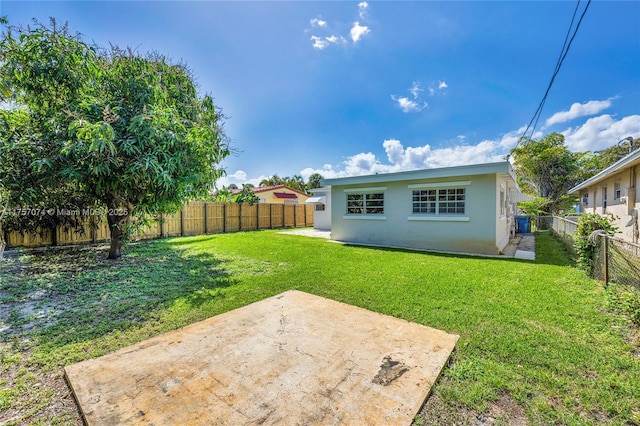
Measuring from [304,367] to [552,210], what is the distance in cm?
3268

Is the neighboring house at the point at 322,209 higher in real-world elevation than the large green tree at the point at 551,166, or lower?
lower

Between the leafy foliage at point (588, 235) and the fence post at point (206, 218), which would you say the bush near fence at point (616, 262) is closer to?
the leafy foliage at point (588, 235)

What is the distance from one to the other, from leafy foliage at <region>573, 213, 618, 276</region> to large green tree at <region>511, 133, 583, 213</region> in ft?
76.2

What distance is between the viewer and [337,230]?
12.9 metres

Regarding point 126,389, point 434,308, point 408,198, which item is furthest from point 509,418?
point 408,198

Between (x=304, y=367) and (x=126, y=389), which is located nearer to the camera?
(x=126, y=389)

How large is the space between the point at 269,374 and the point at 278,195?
27.7 meters

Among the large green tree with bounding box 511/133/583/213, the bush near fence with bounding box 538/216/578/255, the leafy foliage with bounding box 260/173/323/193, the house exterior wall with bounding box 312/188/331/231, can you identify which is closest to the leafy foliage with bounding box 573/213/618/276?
the bush near fence with bounding box 538/216/578/255

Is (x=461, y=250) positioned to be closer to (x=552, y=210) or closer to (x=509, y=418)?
(x=509, y=418)

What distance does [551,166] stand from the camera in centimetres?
2522

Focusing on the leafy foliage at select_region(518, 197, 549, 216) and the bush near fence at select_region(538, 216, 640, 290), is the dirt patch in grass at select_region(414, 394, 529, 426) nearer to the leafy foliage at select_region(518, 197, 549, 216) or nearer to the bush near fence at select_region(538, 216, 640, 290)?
the bush near fence at select_region(538, 216, 640, 290)

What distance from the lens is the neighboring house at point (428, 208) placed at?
29.5 ft

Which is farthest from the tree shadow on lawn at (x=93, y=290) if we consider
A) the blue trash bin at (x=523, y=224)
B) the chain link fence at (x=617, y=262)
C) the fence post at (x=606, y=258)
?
the blue trash bin at (x=523, y=224)

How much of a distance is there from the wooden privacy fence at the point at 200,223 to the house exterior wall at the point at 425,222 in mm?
7956
